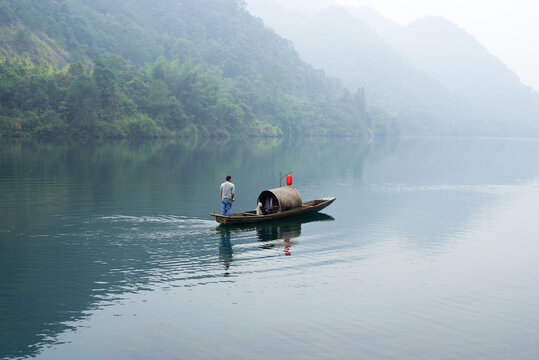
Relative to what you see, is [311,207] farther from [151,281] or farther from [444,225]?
[151,281]

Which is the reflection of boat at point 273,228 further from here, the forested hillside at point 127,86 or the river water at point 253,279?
the forested hillside at point 127,86

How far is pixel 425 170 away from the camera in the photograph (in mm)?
59156

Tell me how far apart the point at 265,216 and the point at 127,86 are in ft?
282

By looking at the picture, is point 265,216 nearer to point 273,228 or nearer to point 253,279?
point 273,228

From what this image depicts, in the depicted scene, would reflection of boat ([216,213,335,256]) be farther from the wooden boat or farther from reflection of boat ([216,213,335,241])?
the wooden boat

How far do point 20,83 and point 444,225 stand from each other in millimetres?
73673

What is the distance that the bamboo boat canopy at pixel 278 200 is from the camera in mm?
24906

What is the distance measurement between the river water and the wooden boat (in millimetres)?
408

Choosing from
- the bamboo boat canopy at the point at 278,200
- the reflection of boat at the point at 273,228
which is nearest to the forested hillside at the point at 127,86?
the bamboo boat canopy at the point at 278,200

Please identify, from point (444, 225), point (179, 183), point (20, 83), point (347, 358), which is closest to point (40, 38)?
point (20, 83)

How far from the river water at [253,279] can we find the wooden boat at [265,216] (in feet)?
1.34

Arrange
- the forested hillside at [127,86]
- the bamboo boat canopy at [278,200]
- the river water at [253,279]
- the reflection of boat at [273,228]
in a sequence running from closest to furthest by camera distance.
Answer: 1. the river water at [253,279]
2. the reflection of boat at [273,228]
3. the bamboo boat canopy at [278,200]
4. the forested hillside at [127,86]

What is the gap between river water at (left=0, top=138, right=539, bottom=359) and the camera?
1151 centimetres

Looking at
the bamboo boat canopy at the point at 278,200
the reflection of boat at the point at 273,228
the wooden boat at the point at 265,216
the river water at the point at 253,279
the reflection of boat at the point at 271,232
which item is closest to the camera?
the river water at the point at 253,279
